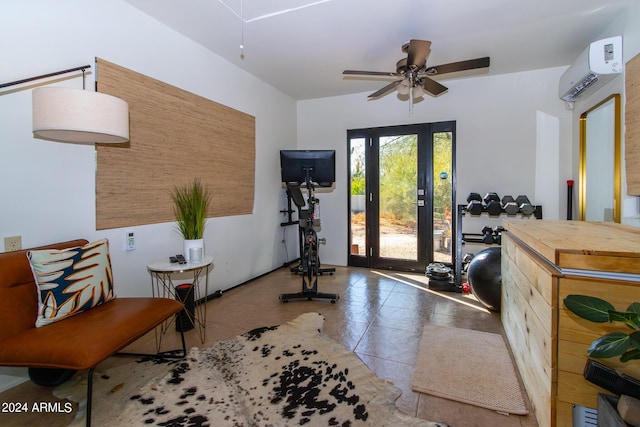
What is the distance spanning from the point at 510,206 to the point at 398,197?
4.83ft

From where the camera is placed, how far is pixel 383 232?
15.7ft

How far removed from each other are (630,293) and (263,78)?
14.0 ft

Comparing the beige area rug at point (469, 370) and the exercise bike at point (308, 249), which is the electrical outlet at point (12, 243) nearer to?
the exercise bike at point (308, 249)

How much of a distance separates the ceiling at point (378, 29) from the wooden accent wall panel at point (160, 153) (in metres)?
0.70

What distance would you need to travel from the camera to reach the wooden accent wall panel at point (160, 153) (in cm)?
243

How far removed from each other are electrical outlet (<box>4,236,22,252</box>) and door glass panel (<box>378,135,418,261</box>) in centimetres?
407

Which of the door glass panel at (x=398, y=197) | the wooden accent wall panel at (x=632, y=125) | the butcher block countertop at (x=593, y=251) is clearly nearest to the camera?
the butcher block countertop at (x=593, y=251)

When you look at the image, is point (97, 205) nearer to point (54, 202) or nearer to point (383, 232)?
point (54, 202)

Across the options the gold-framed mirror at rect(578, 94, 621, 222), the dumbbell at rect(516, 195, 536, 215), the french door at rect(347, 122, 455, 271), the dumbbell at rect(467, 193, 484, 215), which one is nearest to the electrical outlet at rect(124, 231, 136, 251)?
the french door at rect(347, 122, 455, 271)

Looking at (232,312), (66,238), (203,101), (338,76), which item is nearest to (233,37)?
(203,101)

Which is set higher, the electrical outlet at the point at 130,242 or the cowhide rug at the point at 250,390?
the electrical outlet at the point at 130,242

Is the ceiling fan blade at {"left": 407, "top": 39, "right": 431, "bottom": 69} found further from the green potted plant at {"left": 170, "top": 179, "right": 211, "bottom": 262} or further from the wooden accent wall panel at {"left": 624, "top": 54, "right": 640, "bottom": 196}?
the green potted plant at {"left": 170, "top": 179, "right": 211, "bottom": 262}

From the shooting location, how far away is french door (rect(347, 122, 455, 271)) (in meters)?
4.38

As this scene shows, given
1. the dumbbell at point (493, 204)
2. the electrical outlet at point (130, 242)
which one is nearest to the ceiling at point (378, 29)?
the dumbbell at point (493, 204)
